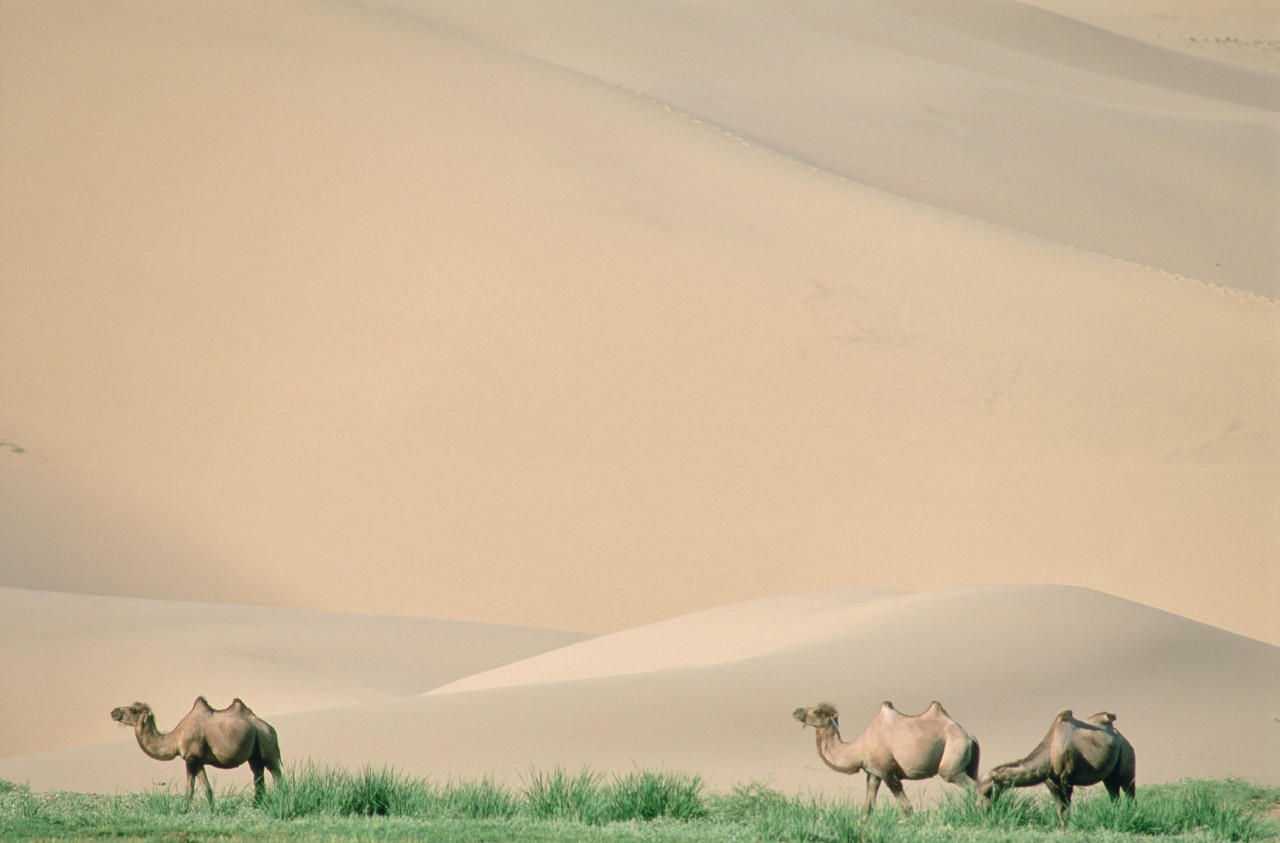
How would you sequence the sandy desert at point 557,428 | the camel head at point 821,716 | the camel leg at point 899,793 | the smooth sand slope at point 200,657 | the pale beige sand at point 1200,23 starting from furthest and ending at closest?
the pale beige sand at point 1200,23, the smooth sand slope at point 200,657, the sandy desert at point 557,428, the camel head at point 821,716, the camel leg at point 899,793

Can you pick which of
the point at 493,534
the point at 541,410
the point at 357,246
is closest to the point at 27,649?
the point at 493,534

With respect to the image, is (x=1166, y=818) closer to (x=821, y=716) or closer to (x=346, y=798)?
(x=821, y=716)

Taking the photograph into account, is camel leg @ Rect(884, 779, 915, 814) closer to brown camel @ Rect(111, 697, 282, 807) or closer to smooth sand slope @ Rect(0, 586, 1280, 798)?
smooth sand slope @ Rect(0, 586, 1280, 798)

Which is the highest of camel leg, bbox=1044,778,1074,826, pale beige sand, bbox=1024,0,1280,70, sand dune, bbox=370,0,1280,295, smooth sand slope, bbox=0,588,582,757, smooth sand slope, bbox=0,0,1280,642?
pale beige sand, bbox=1024,0,1280,70

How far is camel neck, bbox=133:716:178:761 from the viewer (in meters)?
9.99

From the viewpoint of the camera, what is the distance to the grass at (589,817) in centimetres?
896

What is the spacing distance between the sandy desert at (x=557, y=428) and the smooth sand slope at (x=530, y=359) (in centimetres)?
7

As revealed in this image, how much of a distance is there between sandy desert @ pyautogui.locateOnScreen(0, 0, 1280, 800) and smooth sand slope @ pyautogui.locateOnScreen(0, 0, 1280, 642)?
74 mm

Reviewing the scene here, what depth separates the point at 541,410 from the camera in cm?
2719

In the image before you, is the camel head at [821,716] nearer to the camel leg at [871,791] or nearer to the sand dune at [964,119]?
the camel leg at [871,791]

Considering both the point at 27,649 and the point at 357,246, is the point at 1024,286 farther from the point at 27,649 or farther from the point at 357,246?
the point at 27,649

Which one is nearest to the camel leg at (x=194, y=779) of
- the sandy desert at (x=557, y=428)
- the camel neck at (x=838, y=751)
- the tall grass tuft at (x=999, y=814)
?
the sandy desert at (x=557, y=428)

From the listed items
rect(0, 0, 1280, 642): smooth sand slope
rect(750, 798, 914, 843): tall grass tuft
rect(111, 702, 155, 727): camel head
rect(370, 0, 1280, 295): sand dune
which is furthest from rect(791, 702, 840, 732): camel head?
rect(370, 0, 1280, 295): sand dune

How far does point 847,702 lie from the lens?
572 inches
